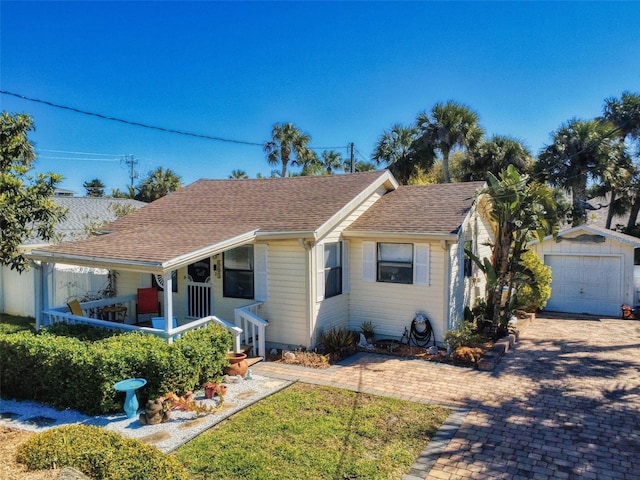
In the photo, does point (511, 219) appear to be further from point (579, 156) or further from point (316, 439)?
point (579, 156)

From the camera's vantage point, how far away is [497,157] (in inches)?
900

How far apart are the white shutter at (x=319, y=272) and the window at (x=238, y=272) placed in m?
1.86

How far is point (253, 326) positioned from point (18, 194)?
5952 mm

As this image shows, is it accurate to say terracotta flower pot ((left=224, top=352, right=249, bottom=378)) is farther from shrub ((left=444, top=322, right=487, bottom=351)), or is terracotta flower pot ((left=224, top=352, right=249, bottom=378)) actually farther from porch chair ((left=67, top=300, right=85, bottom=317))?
shrub ((left=444, top=322, right=487, bottom=351))

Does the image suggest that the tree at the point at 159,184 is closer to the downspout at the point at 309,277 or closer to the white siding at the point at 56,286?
the white siding at the point at 56,286

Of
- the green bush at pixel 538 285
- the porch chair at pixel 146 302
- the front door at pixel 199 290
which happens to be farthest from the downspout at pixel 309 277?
the green bush at pixel 538 285

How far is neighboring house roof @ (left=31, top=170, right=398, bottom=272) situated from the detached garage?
7412 millimetres

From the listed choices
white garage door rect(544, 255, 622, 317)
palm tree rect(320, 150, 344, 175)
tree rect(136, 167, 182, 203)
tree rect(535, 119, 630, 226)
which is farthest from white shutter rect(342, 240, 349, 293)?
tree rect(136, 167, 182, 203)

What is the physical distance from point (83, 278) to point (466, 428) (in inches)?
548

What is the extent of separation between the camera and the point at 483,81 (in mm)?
14477

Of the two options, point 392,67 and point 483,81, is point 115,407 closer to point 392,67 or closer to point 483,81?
point 392,67

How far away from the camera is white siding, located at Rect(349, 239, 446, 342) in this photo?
11.4 metres

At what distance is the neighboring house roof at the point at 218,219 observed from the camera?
31.9ft

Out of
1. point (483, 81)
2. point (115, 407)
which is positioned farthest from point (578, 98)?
point (115, 407)
